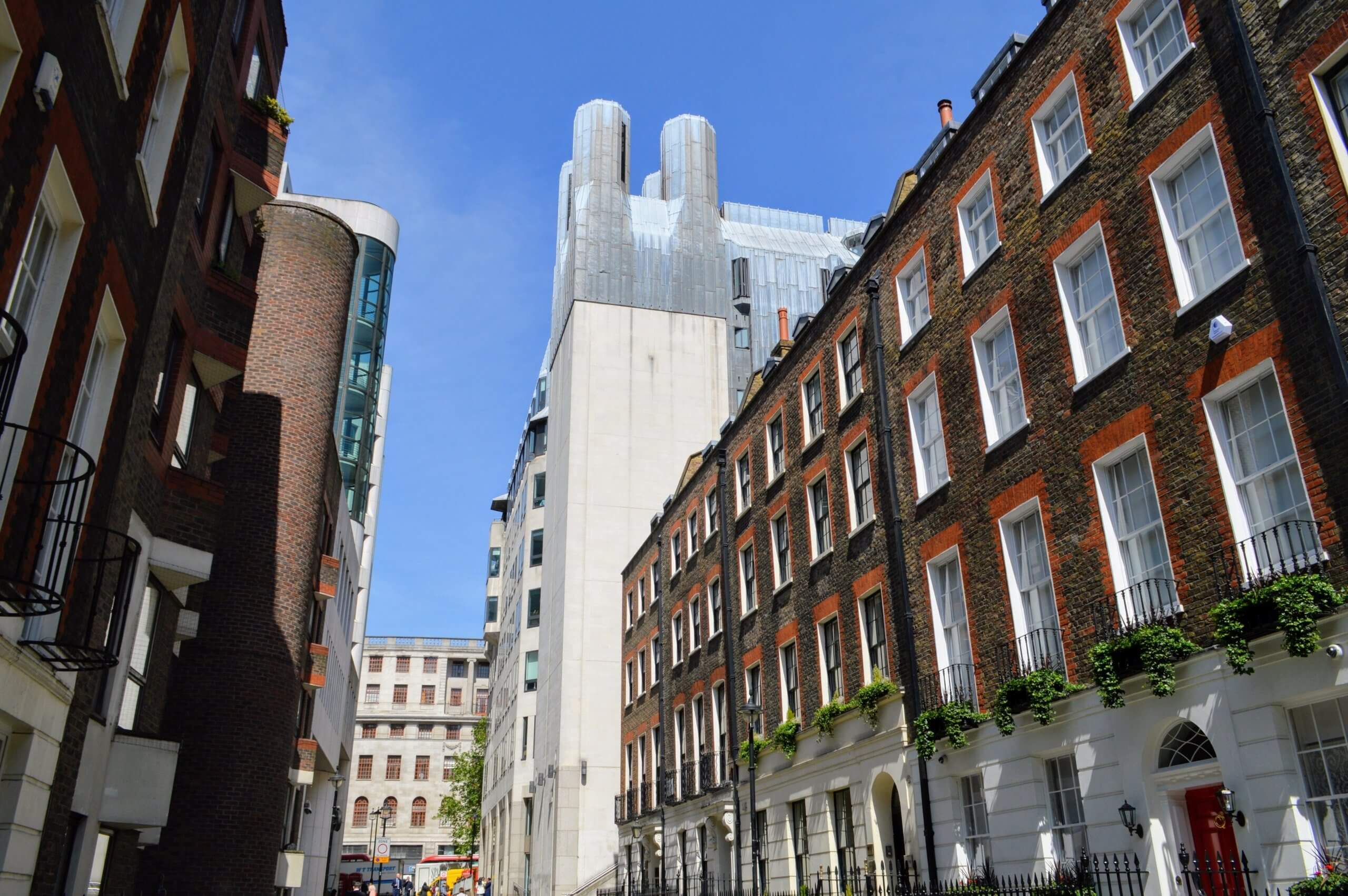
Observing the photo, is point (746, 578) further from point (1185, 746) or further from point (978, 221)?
point (1185, 746)

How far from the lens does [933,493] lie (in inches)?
778

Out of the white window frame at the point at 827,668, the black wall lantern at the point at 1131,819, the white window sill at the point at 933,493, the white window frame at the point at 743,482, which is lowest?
the black wall lantern at the point at 1131,819

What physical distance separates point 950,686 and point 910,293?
8.32 metres

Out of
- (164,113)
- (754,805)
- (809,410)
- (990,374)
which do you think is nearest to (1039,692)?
(990,374)

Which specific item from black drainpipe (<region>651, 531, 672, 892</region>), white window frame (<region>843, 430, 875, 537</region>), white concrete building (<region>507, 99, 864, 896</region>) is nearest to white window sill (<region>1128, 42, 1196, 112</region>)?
white window frame (<region>843, 430, 875, 537</region>)

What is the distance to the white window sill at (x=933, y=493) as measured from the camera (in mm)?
19359

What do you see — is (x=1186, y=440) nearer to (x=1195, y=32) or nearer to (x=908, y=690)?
(x=1195, y=32)

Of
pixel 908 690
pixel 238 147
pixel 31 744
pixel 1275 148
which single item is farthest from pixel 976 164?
pixel 31 744

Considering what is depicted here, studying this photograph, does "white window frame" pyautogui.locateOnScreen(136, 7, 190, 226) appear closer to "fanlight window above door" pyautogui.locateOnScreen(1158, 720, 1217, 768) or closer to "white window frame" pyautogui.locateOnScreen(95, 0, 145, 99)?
"white window frame" pyautogui.locateOnScreen(95, 0, 145, 99)

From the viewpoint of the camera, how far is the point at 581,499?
163ft

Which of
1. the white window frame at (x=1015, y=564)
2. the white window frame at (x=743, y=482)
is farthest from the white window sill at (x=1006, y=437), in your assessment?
the white window frame at (x=743, y=482)

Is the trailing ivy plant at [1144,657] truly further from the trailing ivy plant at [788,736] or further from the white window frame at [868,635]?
the trailing ivy plant at [788,736]

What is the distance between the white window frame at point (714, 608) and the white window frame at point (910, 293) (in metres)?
12.0

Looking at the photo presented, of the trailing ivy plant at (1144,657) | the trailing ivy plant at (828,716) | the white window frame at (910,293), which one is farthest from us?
the trailing ivy plant at (828,716)
